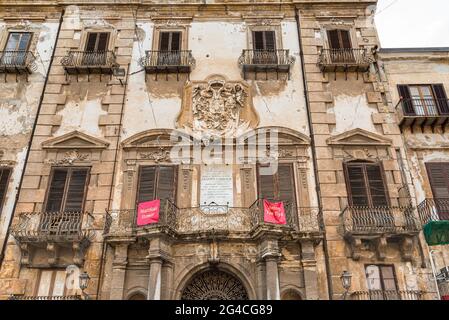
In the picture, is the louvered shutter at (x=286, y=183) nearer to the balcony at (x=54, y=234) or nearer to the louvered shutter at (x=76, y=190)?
the balcony at (x=54, y=234)

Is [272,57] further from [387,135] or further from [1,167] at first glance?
[1,167]

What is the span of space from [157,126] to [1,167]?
5914 mm

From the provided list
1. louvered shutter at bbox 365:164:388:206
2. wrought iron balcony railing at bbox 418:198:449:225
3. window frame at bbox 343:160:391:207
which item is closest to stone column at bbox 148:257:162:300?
window frame at bbox 343:160:391:207

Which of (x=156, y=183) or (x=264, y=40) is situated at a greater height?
(x=264, y=40)

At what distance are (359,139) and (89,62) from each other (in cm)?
1152

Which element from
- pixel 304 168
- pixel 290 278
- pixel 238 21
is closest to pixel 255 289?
pixel 290 278

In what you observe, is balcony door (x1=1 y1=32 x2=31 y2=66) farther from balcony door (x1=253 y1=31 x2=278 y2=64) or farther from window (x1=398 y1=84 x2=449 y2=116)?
window (x1=398 y1=84 x2=449 y2=116)

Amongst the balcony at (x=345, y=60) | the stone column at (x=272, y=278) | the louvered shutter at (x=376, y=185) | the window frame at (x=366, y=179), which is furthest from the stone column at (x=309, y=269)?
the balcony at (x=345, y=60)

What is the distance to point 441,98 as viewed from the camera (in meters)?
15.9

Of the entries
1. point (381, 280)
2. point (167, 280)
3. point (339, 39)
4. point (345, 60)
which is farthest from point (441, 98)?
point (167, 280)

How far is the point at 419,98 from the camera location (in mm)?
16016

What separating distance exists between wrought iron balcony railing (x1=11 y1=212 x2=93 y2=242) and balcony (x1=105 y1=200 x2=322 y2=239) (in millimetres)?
824

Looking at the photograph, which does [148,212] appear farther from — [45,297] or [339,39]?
[339,39]

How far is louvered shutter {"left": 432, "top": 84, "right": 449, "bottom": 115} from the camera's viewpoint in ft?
51.3
